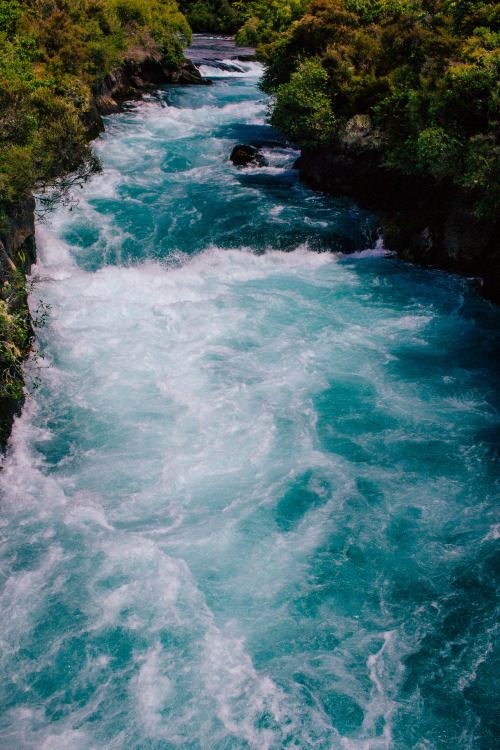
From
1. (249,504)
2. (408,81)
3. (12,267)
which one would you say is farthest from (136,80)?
(249,504)

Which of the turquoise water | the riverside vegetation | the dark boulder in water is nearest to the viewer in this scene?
the turquoise water

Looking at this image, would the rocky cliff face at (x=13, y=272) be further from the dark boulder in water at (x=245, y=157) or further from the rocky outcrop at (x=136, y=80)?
the dark boulder in water at (x=245, y=157)

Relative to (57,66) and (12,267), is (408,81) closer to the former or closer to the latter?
(12,267)

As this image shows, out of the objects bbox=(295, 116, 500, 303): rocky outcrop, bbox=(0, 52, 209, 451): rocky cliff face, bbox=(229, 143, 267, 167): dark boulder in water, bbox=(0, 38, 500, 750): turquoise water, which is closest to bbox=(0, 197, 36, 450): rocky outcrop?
bbox=(0, 52, 209, 451): rocky cliff face

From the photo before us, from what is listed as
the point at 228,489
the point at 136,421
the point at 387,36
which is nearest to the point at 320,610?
the point at 228,489

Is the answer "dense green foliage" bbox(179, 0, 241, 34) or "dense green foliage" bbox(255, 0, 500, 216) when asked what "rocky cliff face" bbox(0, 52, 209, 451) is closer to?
"dense green foliage" bbox(255, 0, 500, 216)

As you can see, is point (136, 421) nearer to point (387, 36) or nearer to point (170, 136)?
point (387, 36)

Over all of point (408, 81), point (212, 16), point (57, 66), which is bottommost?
point (408, 81)
